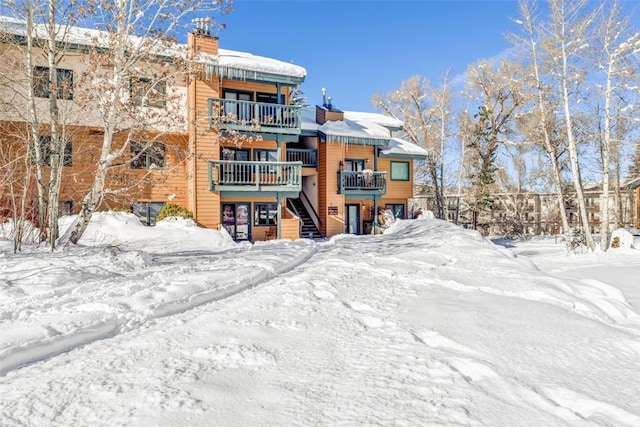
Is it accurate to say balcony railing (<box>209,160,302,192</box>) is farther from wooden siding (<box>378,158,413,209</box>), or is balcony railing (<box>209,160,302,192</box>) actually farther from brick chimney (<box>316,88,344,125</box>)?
wooden siding (<box>378,158,413,209</box>)

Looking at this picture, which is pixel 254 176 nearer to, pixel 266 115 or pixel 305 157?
pixel 266 115

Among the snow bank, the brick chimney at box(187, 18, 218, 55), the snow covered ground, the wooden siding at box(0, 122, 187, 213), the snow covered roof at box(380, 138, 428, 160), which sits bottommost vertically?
the snow covered ground

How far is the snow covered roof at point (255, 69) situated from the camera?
14898 mm

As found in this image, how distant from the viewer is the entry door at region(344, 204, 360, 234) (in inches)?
774

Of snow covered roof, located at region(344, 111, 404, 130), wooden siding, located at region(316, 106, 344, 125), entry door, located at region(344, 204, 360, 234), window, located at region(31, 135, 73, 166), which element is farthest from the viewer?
snow covered roof, located at region(344, 111, 404, 130)

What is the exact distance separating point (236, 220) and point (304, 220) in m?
→ 3.68

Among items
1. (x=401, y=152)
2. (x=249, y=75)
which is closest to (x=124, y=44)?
(x=249, y=75)

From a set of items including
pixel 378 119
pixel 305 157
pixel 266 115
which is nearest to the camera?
pixel 266 115

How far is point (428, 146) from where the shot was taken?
27.3 m

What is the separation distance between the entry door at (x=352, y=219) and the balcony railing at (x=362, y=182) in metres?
1.35

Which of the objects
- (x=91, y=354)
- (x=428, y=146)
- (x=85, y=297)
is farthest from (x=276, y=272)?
(x=428, y=146)

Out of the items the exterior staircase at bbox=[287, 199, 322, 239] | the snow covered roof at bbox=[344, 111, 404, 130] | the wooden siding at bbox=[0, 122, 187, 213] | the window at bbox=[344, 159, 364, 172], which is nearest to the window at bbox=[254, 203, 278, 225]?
the exterior staircase at bbox=[287, 199, 322, 239]

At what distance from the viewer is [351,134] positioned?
18.4 meters

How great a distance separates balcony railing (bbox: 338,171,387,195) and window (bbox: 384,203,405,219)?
230 centimetres
